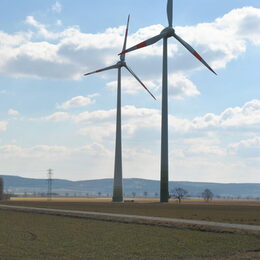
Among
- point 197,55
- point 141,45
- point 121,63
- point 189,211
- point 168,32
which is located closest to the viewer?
point 189,211

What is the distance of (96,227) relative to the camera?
4194 centimetres

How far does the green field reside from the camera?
25.6 m

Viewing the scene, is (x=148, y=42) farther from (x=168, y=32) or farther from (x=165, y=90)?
(x=165, y=90)

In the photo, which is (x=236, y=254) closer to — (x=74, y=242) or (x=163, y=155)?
(x=74, y=242)

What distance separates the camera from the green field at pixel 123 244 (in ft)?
84.0

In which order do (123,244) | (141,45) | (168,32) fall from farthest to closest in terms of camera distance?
(168,32)
(141,45)
(123,244)

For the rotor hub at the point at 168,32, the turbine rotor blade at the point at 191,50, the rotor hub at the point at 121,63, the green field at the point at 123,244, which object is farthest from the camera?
the rotor hub at the point at 121,63

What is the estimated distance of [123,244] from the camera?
30.3 meters

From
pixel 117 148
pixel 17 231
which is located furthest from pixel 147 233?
pixel 117 148

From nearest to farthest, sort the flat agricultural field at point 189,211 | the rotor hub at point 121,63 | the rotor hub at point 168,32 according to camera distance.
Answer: the flat agricultural field at point 189,211
the rotor hub at point 168,32
the rotor hub at point 121,63

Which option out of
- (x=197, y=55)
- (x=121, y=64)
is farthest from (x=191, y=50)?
(x=121, y=64)

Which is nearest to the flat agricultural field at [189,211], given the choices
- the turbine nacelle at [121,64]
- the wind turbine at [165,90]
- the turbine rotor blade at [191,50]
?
the wind turbine at [165,90]

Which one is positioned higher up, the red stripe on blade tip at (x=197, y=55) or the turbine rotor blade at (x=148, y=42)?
the turbine rotor blade at (x=148, y=42)

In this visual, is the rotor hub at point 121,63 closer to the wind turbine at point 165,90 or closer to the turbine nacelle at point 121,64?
the turbine nacelle at point 121,64
